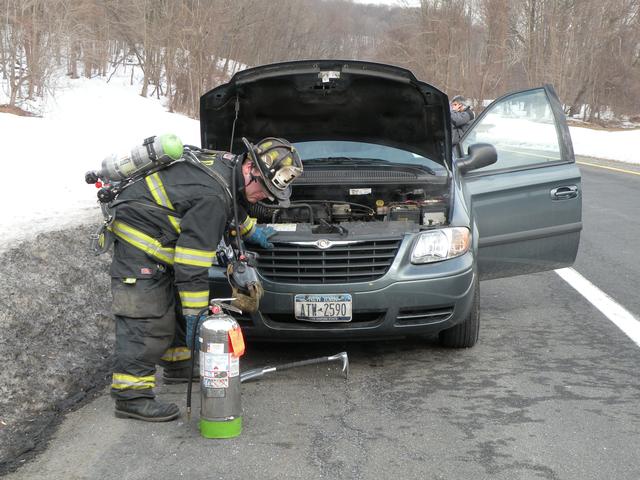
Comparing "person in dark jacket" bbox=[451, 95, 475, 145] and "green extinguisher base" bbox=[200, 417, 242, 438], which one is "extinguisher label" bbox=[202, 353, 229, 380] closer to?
"green extinguisher base" bbox=[200, 417, 242, 438]

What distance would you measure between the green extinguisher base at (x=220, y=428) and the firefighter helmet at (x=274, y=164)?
1209 mm

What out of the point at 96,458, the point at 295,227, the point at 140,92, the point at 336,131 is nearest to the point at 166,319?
the point at 96,458

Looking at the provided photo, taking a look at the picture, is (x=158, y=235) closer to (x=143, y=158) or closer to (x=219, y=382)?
(x=143, y=158)

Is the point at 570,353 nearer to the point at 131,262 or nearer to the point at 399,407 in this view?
the point at 399,407

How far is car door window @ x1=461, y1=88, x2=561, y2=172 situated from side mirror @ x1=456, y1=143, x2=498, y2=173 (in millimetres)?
432

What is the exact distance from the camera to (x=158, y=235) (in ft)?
14.9

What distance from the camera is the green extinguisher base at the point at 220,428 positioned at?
4.18m

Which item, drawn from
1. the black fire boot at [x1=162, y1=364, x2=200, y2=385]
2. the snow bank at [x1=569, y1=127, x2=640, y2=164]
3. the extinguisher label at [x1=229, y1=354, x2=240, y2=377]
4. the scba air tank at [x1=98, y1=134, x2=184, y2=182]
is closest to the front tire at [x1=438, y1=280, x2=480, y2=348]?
the black fire boot at [x1=162, y1=364, x2=200, y2=385]

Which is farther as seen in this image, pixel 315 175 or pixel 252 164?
pixel 315 175

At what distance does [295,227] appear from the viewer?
5.63 meters

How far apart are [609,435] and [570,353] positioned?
5.07 feet

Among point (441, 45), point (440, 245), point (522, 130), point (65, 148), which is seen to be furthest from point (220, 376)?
point (441, 45)

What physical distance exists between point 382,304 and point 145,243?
1502mm

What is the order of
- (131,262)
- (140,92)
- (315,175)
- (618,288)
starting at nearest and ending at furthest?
(131,262)
(315,175)
(618,288)
(140,92)
